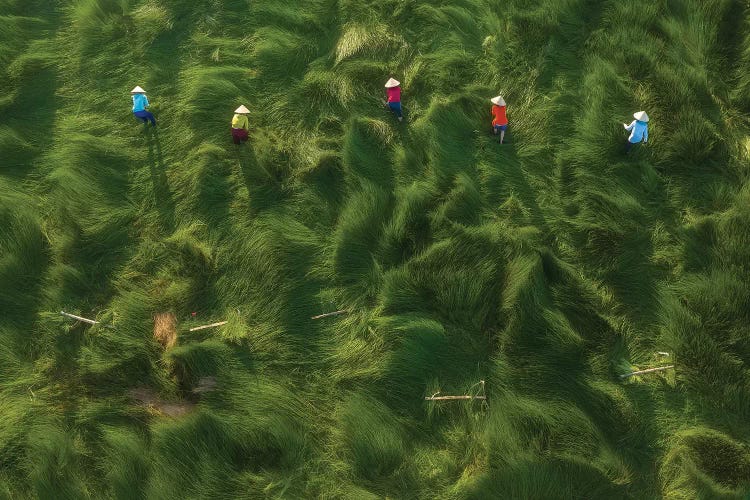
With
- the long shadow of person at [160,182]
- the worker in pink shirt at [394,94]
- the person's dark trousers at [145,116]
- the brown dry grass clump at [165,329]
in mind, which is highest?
the worker in pink shirt at [394,94]

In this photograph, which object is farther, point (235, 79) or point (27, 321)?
point (235, 79)

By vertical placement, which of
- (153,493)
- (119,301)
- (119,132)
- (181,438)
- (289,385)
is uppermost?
(119,132)

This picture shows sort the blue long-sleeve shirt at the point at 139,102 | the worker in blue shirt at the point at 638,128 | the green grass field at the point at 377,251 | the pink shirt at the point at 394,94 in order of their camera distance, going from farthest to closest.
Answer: the blue long-sleeve shirt at the point at 139,102, the pink shirt at the point at 394,94, the worker in blue shirt at the point at 638,128, the green grass field at the point at 377,251

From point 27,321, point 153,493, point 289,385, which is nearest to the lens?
point 153,493

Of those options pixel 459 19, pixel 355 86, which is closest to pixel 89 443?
pixel 355 86

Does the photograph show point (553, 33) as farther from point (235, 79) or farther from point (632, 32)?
point (235, 79)

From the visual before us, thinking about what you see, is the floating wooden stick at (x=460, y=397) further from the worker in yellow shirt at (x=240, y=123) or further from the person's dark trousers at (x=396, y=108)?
the worker in yellow shirt at (x=240, y=123)

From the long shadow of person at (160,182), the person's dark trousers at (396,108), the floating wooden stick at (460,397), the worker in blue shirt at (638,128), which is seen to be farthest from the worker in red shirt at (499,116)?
the long shadow of person at (160,182)

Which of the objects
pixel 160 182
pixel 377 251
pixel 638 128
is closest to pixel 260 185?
pixel 160 182
